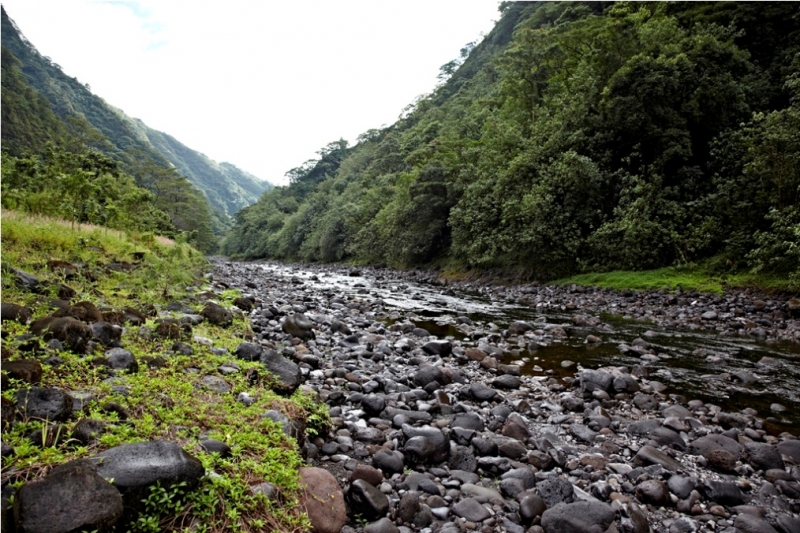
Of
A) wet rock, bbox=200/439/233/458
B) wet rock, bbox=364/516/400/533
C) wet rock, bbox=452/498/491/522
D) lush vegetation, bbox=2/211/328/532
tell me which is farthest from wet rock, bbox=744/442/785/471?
wet rock, bbox=200/439/233/458

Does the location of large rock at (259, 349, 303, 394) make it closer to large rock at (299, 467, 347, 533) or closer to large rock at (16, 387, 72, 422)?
large rock at (299, 467, 347, 533)

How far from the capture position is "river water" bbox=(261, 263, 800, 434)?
702 cm

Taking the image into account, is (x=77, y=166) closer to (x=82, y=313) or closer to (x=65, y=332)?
(x=82, y=313)

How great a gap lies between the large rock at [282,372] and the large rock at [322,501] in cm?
164

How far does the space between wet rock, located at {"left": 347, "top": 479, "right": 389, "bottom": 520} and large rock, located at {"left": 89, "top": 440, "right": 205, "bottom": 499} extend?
Answer: 1.40 metres

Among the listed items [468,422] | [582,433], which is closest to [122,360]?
[468,422]

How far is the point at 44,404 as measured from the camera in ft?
10.2

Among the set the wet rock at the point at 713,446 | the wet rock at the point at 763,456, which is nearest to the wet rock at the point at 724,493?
the wet rock at the point at 713,446

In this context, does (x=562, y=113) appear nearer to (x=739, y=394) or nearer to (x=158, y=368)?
(x=739, y=394)

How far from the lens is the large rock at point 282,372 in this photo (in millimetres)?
5184

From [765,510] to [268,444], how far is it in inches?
196

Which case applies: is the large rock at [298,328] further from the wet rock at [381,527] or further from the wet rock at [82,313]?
the wet rock at [381,527]

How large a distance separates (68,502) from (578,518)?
152 inches

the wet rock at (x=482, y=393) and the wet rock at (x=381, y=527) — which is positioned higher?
the wet rock at (x=381, y=527)
